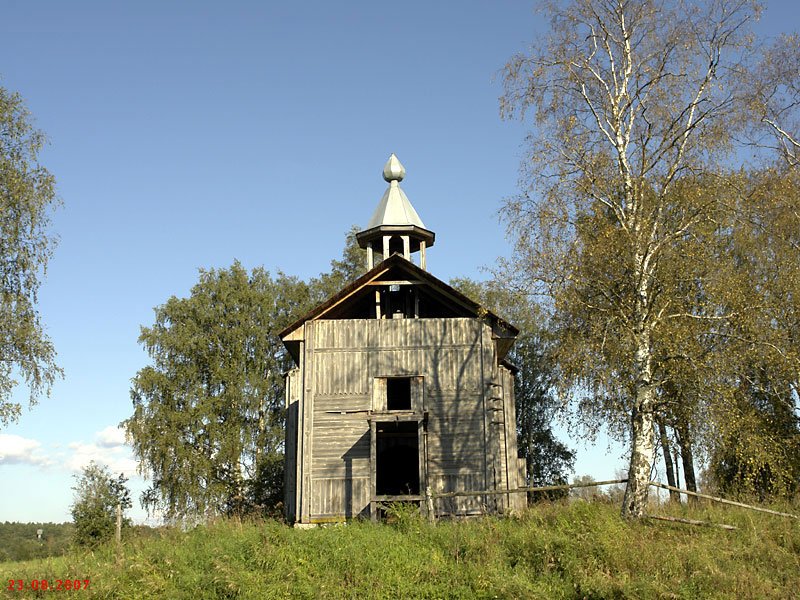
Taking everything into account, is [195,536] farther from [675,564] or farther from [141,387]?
[141,387]

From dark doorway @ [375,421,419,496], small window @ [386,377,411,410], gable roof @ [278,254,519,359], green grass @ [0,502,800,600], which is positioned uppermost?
gable roof @ [278,254,519,359]

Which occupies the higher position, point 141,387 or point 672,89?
point 672,89

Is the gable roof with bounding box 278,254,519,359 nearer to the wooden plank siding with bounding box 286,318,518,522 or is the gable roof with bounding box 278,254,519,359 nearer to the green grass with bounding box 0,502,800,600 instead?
the wooden plank siding with bounding box 286,318,518,522

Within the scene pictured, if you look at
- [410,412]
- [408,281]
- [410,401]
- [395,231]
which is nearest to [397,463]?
[410,401]

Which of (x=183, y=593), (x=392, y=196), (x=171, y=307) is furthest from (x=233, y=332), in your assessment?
(x=183, y=593)

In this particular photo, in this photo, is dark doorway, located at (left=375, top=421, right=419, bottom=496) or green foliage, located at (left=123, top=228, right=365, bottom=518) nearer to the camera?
dark doorway, located at (left=375, top=421, right=419, bottom=496)

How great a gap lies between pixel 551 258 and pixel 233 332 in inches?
958

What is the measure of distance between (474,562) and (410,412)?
782 cm

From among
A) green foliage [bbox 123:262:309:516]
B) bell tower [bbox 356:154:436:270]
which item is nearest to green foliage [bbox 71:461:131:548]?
→ green foliage [bbox 123:262:309:516]

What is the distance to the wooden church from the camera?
2381 cm

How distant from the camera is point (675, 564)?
1515 centimetres

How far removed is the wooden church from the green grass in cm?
478

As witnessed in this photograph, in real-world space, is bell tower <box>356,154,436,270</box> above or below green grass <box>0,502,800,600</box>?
above

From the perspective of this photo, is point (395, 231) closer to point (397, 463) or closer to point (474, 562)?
point (397, 463)
